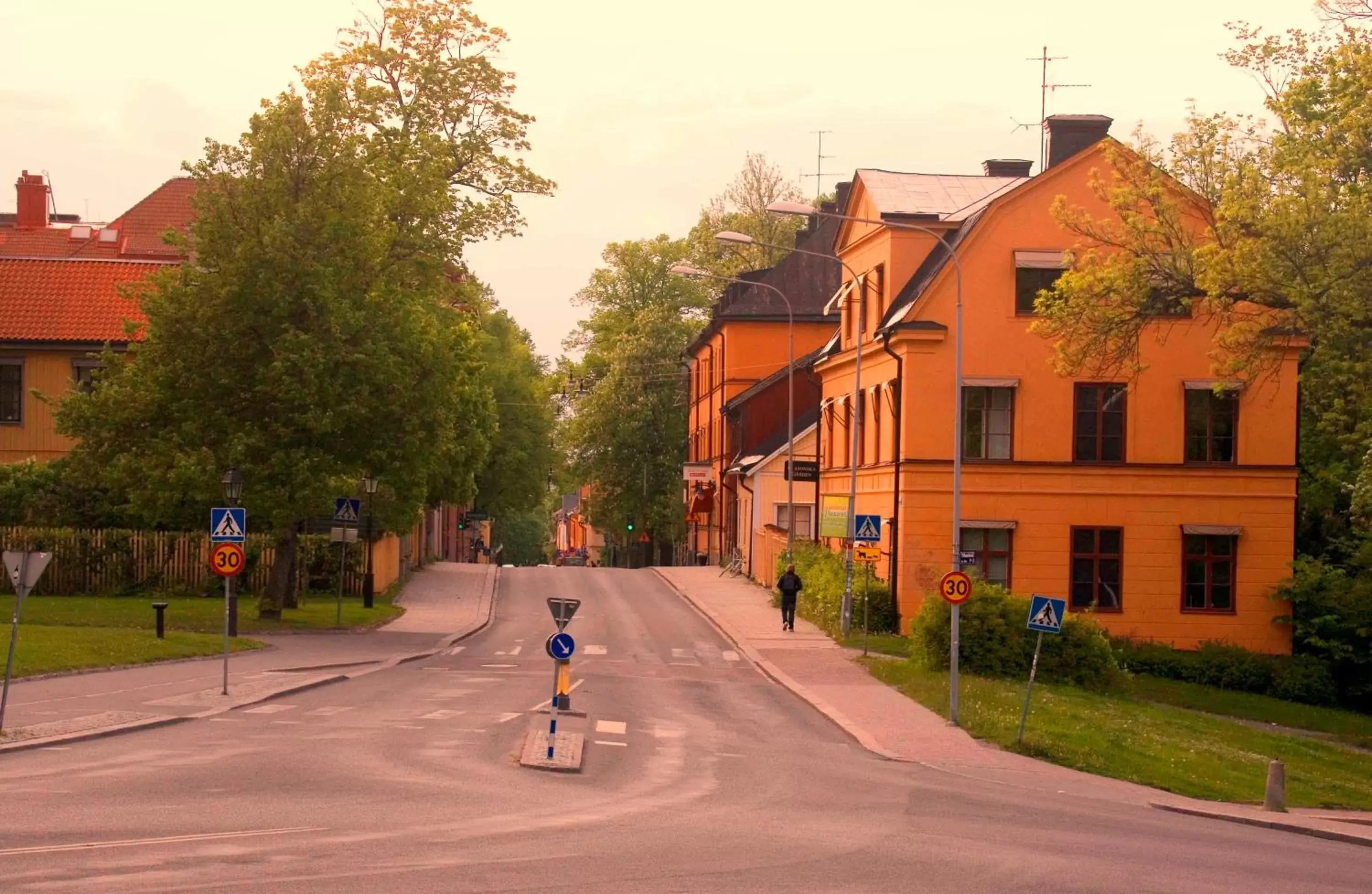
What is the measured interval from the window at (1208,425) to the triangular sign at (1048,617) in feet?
63.3

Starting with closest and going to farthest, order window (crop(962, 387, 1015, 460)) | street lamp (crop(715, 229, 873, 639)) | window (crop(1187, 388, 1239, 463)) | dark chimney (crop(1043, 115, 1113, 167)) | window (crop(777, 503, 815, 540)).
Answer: street lamp (crop(715, 229, 873, 639))
window (crop(962, 387, 1015, 460))
window (crop(1187, 388, 1239, 463))
dark chimney (crop(1043, 115, 1113, 167))
window (crop(777, 503, 815, 540))

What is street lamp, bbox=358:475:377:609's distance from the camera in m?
42.2

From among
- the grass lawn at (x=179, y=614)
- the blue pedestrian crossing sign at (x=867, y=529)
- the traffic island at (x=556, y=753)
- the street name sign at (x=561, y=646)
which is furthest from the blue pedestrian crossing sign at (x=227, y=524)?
the blue pedestrian crossing sign at (x=867, y=529)

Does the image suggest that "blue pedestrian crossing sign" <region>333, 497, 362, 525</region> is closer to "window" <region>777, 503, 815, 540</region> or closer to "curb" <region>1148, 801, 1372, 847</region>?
"window" <region>777, 503, 815, 540</region>

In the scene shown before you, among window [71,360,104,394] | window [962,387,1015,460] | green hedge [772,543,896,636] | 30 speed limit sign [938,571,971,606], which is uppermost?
window [71,360,104,394]

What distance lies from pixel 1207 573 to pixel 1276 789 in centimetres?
2084

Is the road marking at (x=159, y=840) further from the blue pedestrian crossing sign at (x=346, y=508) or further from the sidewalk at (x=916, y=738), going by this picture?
the blue pedestrian crossing sign at (x=346, y=508)

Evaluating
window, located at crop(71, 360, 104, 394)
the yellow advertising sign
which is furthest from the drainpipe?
→ window, located at crop(71, 360, 104, 394)

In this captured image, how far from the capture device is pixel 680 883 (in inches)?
427

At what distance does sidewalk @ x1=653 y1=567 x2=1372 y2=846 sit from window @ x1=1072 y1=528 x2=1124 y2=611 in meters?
6.37

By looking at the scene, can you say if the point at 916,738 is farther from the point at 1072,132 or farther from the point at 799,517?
the point at 799,517

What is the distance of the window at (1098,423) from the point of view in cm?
3903

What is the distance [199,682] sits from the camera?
82.2ft

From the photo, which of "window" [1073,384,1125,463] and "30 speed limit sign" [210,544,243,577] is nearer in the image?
"30 speed limit sign" [210,544,243,577]
